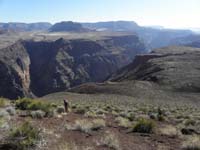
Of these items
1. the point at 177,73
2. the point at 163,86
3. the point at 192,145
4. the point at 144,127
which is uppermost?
the point at 192,145

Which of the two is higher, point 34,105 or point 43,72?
point 34,105

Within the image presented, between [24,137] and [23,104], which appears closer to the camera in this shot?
[24,137]

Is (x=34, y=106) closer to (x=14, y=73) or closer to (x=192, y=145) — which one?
(x=192, y=145)

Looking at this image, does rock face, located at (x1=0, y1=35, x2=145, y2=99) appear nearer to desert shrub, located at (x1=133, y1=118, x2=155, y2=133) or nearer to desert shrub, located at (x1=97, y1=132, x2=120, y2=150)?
desert shrub, located at (x1=133, y1=118, x2=155, y2=133)

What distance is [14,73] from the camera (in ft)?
502

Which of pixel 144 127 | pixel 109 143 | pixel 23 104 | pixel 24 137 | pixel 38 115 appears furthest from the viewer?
pixel 23 104

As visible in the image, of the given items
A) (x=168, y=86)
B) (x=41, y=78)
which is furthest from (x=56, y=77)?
(x=168, y=86)

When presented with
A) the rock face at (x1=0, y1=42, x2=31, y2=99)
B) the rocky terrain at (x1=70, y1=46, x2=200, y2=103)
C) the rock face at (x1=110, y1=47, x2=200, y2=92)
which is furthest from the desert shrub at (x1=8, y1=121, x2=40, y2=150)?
the rock face at (x1=0, y1=42, x2=31, y2=99)

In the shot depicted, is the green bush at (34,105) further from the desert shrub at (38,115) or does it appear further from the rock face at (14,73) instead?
the rock face at (14,73)

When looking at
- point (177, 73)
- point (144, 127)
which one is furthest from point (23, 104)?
point (177, 73)

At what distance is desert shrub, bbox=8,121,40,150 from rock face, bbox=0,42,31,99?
5142 inches

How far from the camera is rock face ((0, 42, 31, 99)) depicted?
143 metres

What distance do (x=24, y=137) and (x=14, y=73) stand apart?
14561 cm

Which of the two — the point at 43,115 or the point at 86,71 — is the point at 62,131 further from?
the point at 86,71
